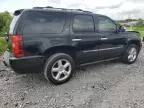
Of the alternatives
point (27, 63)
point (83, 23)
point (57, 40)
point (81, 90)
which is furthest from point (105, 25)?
point (27, 63)

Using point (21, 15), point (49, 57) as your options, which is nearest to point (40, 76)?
point (49, 57)

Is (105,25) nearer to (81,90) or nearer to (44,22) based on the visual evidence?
(44,22)

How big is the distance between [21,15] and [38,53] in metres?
0.95

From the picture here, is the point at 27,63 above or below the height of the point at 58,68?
above

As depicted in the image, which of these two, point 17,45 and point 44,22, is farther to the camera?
point 44,22

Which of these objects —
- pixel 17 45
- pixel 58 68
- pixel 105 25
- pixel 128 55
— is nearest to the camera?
pixel 17 45

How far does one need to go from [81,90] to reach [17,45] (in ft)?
5.95

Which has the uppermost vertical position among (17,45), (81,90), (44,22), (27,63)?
(44,22)

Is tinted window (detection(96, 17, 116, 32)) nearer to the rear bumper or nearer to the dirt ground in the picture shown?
the dirt ground

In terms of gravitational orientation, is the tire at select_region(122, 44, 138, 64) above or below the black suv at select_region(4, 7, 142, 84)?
below

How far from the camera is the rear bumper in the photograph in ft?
15.1

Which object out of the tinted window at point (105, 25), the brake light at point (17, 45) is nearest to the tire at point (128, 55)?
the tinted window at point (105, 25)

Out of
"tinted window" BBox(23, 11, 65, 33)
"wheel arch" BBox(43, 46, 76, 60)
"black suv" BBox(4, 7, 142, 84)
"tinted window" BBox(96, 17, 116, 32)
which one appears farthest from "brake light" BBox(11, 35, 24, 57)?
"tinted window" BBox(96, 17, 116, 32)

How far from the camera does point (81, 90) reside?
15.9 ft
